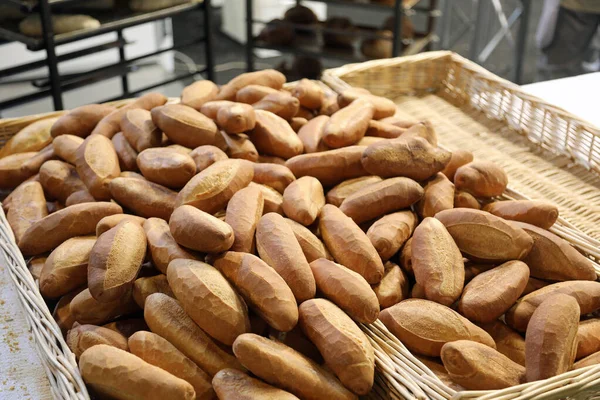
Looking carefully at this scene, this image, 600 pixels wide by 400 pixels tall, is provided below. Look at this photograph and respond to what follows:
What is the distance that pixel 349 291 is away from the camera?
0.77 meters

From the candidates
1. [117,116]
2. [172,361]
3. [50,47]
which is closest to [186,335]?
[172,361]

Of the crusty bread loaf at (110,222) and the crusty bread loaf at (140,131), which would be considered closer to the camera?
the crusty bread loaf at (110,222)

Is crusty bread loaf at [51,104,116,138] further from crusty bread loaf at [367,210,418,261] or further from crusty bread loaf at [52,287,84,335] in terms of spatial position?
crusty bread loaf at [367,210,418,261]

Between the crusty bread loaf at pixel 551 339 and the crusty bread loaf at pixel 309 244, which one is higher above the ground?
the crusty bread loaf at pixel 309 244

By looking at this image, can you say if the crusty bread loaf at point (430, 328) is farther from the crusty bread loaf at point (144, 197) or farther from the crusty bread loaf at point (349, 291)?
the crusty bread loaf at point (144, 197)

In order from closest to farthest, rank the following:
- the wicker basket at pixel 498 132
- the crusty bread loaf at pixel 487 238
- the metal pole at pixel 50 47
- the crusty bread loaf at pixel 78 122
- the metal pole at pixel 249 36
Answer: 1. the crusty bread loaf at pixel 487 238
2. the wicker basket at pixel 498 132
3. the crusty bread loaf at pixel 78 122
4. the metal pole at pixel 50 47
5. the metal pole at pixel 249 36

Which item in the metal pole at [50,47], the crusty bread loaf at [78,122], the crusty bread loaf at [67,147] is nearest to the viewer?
the crusty bread loaf at [67,147]

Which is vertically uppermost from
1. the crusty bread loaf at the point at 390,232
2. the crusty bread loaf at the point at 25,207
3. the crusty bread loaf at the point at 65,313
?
the crusty bread loaf at the point at 390,232

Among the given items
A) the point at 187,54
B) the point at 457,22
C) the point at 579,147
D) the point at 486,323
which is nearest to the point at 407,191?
the point at 486,323

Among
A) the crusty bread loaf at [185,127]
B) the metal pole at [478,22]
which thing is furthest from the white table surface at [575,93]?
the metal pole at [478,22]

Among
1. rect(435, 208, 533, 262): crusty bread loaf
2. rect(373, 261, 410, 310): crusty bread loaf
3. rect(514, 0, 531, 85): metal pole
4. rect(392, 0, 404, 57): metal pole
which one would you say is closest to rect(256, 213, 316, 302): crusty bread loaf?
rect(373, 261, 410, 310): crusty bread loaf

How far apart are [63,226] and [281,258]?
0.38m

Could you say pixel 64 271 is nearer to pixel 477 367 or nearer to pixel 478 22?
pixel 477 367

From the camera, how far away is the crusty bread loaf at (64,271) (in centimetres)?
87
